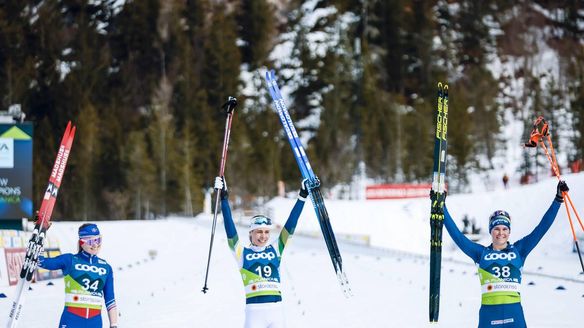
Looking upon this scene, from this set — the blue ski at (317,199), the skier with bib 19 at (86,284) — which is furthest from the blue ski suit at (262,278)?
the blue ski at (317,199)

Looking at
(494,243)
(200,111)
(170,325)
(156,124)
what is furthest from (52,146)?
(494,243)

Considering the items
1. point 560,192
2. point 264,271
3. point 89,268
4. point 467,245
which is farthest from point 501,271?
point 89,268

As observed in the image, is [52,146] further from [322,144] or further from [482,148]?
[482,148]

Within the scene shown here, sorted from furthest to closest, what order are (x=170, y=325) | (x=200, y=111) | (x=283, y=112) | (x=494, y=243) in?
(x=200, y=111) → (x=170, y=325) → (x=283, y=112) → (x=494, y=243)

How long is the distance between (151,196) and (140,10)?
17.3m

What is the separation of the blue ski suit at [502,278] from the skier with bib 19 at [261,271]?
5.55 feet

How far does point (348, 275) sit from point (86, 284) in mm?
15117

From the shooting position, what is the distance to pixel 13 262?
61.1 feet

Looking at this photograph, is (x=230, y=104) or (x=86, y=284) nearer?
(x=86, y=284)

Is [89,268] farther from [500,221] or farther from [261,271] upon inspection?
[500,221]

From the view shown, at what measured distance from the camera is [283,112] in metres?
11.0

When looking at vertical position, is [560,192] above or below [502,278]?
above

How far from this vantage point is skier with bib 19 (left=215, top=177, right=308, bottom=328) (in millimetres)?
7902

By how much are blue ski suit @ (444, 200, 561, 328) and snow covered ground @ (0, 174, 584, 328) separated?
4587 mm
